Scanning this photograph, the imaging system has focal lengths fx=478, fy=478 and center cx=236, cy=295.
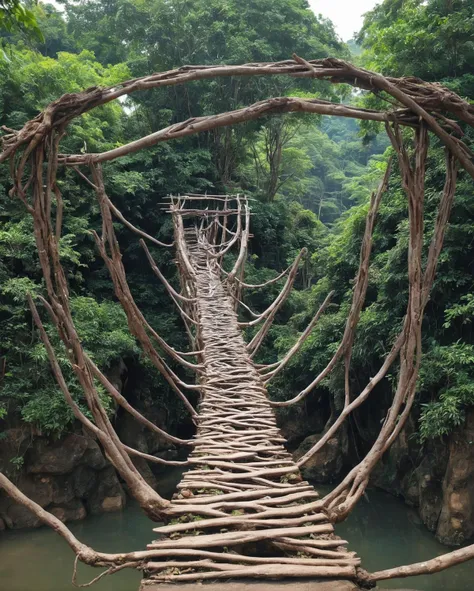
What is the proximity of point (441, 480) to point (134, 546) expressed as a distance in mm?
2682

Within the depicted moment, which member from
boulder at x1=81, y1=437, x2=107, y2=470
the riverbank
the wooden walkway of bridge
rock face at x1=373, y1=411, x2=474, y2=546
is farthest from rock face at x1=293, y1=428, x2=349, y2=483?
the wooden walkway of bridge

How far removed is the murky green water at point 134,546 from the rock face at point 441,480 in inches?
6.1

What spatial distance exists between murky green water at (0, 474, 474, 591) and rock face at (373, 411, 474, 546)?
155mm

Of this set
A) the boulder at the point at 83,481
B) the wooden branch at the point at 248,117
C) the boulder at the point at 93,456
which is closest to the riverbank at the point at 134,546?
the boulder at the point at 83,481

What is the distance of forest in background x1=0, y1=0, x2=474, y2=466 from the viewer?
4270 mm

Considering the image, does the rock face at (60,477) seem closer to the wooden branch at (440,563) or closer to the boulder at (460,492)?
the boulder at (460,492)

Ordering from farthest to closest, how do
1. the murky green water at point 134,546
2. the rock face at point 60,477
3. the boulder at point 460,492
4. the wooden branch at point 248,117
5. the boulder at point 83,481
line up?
the boulder at point 83,481, the rock face at point 60,477, the boulder at point 460,492, the murky green water at point 134,546, the wooden branch at point 248,117

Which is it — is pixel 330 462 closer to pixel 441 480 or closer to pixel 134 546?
pixel 441 480

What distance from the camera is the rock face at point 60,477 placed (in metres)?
4.21

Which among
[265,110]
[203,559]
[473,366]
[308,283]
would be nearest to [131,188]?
[308,283]

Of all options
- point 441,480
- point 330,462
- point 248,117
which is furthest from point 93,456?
point 248,117

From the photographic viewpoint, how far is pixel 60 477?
178 inches

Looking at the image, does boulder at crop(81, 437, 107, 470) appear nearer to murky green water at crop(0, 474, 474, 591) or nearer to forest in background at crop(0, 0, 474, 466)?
forest in background at crop(0, 0, 474, 466)

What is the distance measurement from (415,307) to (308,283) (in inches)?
288
